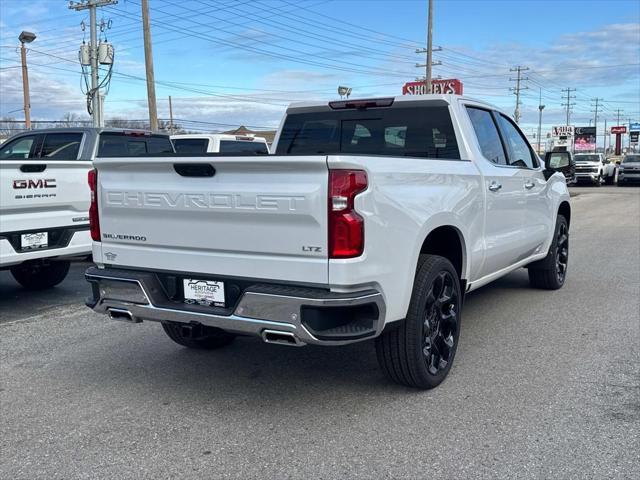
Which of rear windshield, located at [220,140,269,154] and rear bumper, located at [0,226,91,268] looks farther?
rear windshield, located at [220,140,269,154]

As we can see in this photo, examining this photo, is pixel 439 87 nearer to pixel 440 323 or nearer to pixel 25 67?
pixel 25 67

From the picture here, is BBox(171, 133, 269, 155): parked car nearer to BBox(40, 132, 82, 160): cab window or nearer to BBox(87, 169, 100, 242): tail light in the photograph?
BBox(40, 132, 82, 160): cab window

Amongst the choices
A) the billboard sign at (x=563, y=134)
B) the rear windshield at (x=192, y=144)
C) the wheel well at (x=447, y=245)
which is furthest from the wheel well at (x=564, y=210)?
the billboard sign at (x=563, y=134)

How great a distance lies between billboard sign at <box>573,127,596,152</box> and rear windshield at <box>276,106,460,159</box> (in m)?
79.0

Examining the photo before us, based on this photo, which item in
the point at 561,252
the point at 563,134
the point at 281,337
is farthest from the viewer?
the point at 563,134

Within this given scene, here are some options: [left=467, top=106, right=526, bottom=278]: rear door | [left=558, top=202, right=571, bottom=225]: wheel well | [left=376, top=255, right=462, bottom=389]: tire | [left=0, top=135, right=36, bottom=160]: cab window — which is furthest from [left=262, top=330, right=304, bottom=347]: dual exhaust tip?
[left=0, top=135, right=36, bottom=160]: cab window

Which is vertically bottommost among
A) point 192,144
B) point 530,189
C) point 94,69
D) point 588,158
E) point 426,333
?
point 426,333

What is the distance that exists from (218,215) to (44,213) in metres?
3.76

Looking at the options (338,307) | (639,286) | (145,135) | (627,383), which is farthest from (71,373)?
(639,286)

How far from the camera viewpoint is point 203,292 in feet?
13.1

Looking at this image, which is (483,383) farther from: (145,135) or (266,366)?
(145,135)

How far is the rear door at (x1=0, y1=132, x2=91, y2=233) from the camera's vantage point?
642 cm

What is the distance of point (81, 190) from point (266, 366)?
11.4 ft

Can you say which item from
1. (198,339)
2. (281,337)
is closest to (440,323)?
(281,337)
